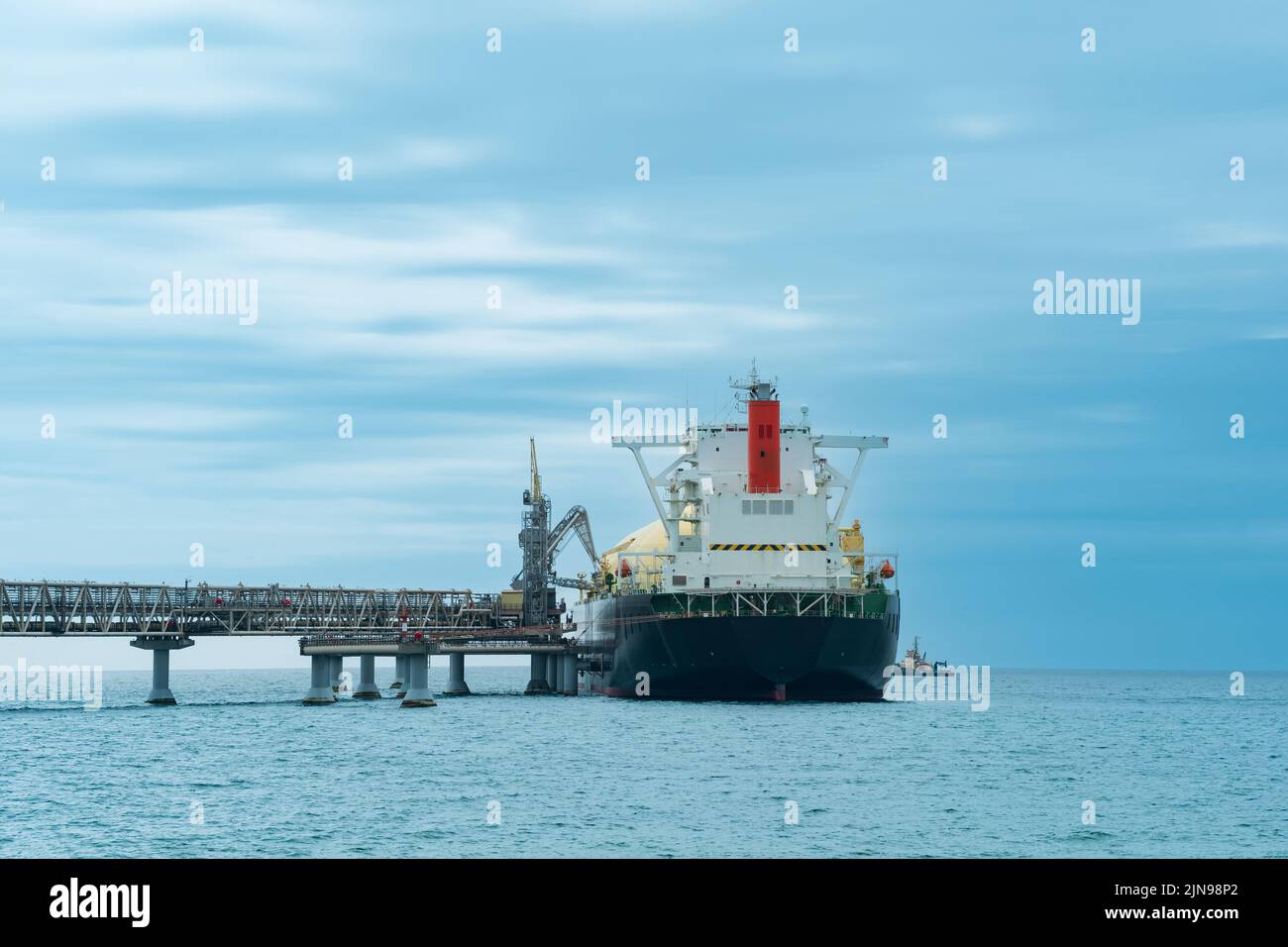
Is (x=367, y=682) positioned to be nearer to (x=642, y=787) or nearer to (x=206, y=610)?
(x=206, y=610)

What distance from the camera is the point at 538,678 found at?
135125 mm

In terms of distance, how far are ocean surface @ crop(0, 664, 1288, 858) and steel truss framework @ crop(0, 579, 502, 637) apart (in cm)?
1124

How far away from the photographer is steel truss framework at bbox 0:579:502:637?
9706 cm

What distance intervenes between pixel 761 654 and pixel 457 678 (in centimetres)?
4957

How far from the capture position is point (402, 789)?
165ft

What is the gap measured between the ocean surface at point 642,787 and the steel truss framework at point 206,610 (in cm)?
1124

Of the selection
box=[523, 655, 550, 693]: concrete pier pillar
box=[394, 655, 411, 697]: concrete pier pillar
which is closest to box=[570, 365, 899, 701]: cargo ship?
box=[394, 655, 411, 697]: concrete pier pillar

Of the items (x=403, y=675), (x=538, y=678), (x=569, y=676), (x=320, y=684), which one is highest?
(x=320, y=684)

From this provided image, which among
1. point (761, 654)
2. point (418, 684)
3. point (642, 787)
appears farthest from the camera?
point (418, 684)

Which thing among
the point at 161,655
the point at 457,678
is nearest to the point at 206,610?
the point at 161,655

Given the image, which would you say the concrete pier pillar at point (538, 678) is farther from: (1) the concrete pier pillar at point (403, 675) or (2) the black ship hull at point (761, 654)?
(2) the black ship hull at point (761, 654)

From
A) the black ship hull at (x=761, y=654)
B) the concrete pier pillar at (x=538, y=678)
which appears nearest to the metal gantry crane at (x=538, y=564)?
the concrete pier pillar at (x=538, y=678)

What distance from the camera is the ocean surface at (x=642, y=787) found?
129 feet

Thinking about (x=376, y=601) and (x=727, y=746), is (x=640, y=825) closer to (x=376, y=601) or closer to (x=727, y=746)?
(x=727, y=746)
